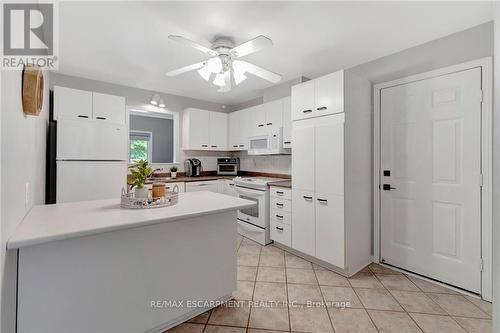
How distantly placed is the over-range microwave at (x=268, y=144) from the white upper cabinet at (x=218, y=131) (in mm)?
812

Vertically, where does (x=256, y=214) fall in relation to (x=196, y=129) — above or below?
below

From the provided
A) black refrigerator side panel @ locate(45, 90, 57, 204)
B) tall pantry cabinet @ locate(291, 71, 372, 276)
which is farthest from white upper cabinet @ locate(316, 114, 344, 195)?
black refrigerator side panel @ locate(45, 90, 57, 204)

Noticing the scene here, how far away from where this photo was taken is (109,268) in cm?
134

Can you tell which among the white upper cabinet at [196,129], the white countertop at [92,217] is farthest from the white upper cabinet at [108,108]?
the white countertop at [92,217]

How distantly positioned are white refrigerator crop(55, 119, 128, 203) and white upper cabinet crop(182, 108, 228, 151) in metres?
1.26

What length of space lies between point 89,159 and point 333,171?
294 cm

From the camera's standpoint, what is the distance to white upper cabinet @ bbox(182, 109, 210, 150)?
414cm

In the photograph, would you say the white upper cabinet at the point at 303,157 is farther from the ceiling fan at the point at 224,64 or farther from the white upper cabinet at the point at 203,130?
the white upper cabinet at the point at 203,130

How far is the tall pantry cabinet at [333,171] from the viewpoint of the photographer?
7.79 ft

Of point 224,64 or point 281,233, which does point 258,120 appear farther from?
point 281,233

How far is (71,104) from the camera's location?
2898 millimetres

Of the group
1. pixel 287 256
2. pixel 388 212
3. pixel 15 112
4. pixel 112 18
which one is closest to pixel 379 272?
pixel 388 212

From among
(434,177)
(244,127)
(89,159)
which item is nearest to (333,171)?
(434,177)

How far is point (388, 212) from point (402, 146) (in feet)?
2.53
